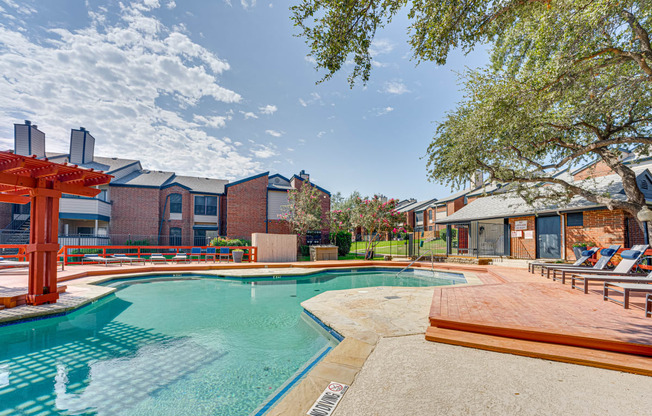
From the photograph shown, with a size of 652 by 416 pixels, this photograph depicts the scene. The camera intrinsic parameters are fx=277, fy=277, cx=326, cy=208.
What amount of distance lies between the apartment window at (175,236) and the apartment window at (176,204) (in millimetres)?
1425

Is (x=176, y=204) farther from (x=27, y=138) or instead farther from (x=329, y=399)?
(x=329, y=399)

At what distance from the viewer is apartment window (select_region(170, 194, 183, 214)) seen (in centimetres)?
2238

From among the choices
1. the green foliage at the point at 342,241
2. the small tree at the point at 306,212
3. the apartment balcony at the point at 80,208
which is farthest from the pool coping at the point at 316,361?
the apartment balcony at the point at 80,208

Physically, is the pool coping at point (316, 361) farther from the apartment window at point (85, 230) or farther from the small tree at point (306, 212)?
the apartment window at point (85, 230)

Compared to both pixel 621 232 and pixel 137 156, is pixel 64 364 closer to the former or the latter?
pixel 621 232

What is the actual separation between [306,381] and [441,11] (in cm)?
556

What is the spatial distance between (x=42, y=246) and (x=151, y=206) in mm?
17147

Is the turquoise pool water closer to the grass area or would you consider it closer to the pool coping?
the pool coping

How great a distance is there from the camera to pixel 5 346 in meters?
4.57

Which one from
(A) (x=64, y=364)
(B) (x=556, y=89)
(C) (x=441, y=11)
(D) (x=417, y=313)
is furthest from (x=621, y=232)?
(A) (x=64, y=364)

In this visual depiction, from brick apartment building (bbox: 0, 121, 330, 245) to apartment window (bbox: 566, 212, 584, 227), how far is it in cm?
1570

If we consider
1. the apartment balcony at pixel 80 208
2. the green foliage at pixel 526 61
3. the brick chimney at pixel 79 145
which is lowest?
the apartment balcony at pixel 80 208

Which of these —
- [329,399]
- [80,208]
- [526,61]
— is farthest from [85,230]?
[526,61]

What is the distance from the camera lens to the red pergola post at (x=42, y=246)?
612 centimetres
